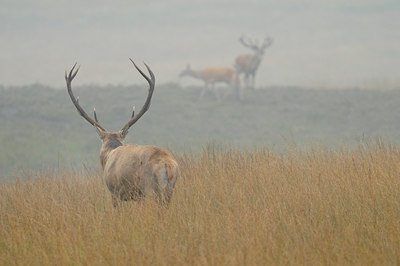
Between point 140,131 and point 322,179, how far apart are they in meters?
18.6

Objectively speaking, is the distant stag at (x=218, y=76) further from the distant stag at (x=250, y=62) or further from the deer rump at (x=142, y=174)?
the deer rump at (x=142, y=174)

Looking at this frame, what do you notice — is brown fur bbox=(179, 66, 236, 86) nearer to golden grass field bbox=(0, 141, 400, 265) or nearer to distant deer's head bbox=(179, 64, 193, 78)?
distant deer's head bbox=(179, 64, 193, 78)

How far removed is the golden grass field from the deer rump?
14 cm

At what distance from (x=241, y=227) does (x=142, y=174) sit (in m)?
1.15

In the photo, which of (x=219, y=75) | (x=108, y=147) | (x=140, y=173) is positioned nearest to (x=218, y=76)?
(x=219, y=75)

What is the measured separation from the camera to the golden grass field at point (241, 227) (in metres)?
4.79

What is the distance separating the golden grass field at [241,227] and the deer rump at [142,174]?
0.14m

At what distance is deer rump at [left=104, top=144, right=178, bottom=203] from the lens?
19.1 feet

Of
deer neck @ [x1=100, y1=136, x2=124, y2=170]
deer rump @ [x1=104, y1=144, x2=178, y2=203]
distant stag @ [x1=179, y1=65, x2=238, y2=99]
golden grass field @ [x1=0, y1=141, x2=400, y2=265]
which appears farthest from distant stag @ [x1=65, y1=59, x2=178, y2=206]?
distant stag @ [x1=179, y1=65, x2=238, y2=99]

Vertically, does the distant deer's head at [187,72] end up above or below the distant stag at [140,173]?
above

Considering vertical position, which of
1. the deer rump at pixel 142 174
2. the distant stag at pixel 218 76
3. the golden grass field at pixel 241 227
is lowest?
the golden grass field at pixel 241 227

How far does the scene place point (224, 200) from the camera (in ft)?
21.1

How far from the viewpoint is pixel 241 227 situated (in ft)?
17.6

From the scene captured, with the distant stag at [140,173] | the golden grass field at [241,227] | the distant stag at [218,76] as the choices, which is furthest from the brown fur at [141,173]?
the distant stag at [218,76]
